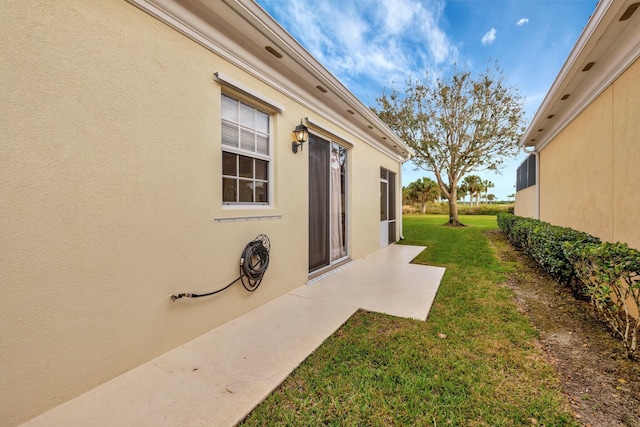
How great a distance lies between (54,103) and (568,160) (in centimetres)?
895

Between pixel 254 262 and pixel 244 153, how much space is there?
5.16 ft

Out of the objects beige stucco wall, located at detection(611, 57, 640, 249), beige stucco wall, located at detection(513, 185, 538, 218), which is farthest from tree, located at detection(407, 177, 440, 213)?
beige stucco wall, located at detection(611, 57, 640, 249)

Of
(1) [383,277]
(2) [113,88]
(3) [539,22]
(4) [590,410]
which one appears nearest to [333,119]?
(1) [383,277]

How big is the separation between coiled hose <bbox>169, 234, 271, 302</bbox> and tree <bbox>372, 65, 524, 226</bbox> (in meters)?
15.6

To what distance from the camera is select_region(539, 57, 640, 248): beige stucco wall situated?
3465mm

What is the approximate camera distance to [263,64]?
12.5 ft

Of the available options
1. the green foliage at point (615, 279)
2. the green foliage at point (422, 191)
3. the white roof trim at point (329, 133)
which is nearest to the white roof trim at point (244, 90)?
the white roof trim at point (329, 133)

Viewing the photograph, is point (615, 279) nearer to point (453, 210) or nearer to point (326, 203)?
point (326, 203)

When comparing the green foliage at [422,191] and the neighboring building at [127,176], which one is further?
the green foliage at [422,191]

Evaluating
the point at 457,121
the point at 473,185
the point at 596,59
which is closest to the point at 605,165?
the point at 596,59

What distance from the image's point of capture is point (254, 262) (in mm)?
3734

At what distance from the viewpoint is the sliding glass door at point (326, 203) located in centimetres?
524

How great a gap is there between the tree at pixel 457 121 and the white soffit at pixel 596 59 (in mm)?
10909

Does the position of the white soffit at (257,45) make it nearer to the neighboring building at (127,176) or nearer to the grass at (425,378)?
the neighboring building at (127,176)
